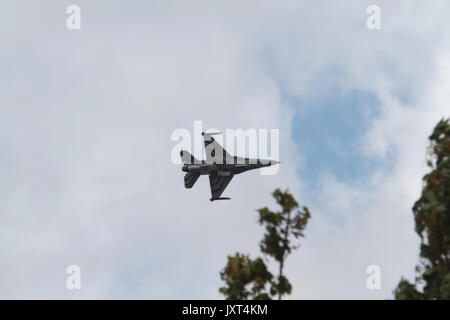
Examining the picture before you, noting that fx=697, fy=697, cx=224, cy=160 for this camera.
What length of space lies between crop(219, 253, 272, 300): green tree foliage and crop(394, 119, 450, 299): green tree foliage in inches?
409

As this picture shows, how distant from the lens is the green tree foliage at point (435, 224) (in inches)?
1618

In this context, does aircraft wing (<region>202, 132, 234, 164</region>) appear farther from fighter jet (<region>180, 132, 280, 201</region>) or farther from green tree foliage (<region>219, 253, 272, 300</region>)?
green tree foliage (<region>219, 253, 272, 300</region>)

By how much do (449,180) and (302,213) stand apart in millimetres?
9770

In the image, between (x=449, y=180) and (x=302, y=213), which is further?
(x=449, y=180)

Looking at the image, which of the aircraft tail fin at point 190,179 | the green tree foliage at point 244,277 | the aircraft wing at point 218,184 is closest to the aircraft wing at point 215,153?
the aircraft tail fin at point 190,179

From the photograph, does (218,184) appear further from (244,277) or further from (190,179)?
(244,277)

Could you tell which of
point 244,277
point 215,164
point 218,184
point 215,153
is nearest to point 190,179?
point 218,184

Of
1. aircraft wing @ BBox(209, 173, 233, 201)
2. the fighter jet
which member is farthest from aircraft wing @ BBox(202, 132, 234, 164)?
aircraft wing @ BBox(209, 173, 233, 201)
